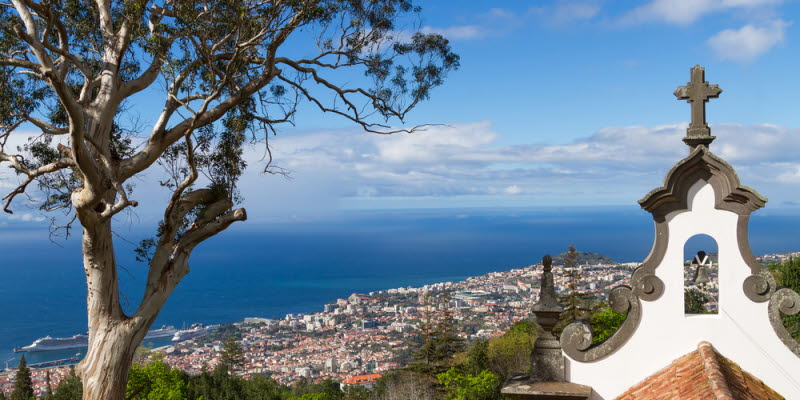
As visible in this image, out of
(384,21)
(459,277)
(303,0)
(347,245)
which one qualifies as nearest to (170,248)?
(303,0)

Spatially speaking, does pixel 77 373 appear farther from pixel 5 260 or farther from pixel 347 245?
pixel 347 245

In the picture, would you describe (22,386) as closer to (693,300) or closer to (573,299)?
(573,299)

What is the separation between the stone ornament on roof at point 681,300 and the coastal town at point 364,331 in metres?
23.2

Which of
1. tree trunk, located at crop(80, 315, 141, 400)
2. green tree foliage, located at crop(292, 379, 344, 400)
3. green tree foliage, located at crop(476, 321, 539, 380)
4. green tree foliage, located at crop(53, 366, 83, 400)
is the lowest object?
green tree foliage, located at crop(292, 379, 344, 400)

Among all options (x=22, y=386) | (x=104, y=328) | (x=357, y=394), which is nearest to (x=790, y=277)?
(x=357, y=394)

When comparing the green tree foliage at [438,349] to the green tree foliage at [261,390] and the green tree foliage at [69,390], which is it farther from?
the green tree foliage at [69,390]

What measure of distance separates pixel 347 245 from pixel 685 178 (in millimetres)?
179095

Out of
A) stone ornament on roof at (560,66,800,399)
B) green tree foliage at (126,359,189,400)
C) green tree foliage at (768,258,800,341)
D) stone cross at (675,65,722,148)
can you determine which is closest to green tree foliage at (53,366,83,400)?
green tree foliage at (126,359,189,400)

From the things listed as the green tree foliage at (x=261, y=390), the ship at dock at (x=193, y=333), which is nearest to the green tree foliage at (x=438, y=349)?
the green tree foliage at (x=261, y=390)

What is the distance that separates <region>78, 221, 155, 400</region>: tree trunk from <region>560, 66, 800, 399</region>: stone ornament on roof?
5.71 metres

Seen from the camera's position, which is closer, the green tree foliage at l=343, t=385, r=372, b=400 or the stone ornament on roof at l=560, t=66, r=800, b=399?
the stone ornament on roof at l=560, t=66, r=800, b=399

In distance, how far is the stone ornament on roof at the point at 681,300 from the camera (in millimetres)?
6160

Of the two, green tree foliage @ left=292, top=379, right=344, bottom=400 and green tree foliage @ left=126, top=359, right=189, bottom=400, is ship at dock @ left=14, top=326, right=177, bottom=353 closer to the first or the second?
green tree foliage @ left=292, top=379, right=344, bottom=400

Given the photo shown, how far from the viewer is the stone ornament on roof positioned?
6.16 meters
